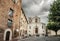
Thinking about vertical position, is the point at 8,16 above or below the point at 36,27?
above

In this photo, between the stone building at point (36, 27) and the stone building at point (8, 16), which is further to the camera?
the stone building at point (36, 27)

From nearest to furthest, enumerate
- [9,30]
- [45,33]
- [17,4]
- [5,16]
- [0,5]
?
1. [0,5]
2. [5,16]
3. [9,30]
4. [17,4]
5. [45,33]

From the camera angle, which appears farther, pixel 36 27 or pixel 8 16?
pixel 36 27

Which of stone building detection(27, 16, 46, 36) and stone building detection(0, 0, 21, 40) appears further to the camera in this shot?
stone building detection(27, 16, 46, 36)

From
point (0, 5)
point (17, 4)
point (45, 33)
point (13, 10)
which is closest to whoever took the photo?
point (0, 5)

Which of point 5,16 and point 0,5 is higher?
point 0,5

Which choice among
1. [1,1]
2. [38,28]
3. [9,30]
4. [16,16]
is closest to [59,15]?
[16,16]

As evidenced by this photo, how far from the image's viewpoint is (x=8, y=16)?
69.8 ft

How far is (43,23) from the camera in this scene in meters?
64.4

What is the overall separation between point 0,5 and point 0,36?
15.8ft

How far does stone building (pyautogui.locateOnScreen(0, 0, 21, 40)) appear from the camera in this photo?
762 inches

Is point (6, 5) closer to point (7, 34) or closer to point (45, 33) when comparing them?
point (7, 34)

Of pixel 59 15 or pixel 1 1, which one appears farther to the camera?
pixel 59 15

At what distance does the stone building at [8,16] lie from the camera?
1934cm
